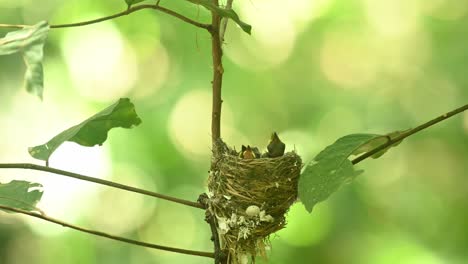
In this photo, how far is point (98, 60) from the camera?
112 inches

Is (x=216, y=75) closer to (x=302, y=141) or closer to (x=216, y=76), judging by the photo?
(x=216, y=76)

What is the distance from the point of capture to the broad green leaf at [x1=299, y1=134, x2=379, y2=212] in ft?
2.86

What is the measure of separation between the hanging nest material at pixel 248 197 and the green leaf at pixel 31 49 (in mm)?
412

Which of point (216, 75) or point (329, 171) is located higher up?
point (216, 75)

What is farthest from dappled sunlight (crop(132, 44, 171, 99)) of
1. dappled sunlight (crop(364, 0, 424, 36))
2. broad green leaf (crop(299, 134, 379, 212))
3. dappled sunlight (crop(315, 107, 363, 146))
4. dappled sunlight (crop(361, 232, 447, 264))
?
broad green leaf (crop(299, 134, 379, 212))

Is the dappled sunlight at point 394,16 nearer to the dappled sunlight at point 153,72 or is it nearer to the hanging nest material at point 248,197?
the dappled sunlight at point 153,72

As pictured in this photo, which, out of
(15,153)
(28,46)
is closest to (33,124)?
(15,153)

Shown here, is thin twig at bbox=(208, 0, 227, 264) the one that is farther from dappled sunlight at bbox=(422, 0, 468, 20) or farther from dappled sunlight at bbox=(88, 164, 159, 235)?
dappled sunlight at bbox=(422, 0, 468, 20)

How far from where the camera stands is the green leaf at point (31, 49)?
0.65 metres

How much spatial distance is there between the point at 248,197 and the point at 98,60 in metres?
1.77

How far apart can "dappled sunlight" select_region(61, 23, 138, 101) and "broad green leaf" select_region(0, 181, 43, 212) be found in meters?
1.91

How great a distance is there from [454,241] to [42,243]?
1511 millimetres

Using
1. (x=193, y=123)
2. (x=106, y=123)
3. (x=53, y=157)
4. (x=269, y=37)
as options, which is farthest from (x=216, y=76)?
(x=269, y=37)

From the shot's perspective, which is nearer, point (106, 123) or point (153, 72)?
point (106, 123)
